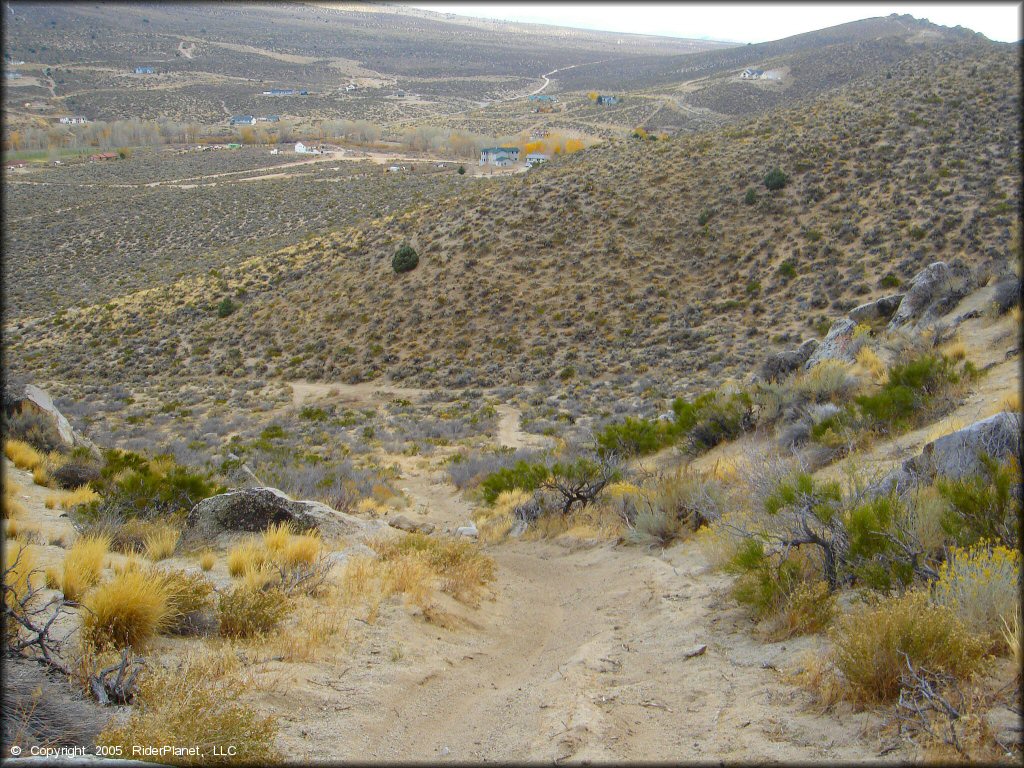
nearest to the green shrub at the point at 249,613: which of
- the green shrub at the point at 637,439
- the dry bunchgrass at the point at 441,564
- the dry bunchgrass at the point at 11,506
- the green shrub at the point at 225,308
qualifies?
the dry bunchgrass at the point at 441,564

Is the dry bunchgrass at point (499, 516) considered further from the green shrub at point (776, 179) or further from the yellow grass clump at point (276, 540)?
the green shrub at point (776, 179)

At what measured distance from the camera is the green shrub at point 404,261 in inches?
1300

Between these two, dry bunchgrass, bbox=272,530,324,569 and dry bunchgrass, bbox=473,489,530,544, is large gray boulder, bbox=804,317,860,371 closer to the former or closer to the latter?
dry bunchgrass, bbox=473,489,530,544

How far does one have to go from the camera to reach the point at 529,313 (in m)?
29.2

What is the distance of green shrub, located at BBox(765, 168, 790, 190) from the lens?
102 feet

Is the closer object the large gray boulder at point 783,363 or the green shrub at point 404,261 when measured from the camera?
the large gray boulder at point 783,363

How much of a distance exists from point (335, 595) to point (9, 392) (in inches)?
382

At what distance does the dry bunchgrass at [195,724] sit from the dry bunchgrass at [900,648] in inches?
124

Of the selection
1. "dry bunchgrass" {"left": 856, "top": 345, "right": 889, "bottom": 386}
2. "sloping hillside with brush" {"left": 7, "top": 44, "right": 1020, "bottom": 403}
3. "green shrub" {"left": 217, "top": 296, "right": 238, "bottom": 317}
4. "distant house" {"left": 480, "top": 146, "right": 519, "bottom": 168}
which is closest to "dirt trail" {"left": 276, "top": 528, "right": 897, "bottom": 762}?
"dry bunchgrass" {"left": 856, "top": 345, "right": 889, "bottom": 386}

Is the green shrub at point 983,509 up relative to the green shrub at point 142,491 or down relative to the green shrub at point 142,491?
up

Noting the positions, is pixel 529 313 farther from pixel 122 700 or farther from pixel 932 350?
pixel 122 700

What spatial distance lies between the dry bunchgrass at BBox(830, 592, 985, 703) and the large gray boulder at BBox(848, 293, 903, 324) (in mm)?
Result: 13554

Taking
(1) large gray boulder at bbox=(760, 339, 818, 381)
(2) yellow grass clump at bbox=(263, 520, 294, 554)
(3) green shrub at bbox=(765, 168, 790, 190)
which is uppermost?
(3) green shrub at bbox=(765, 168, 790, 190)

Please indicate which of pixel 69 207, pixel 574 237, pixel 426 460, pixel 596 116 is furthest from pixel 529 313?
pixel 596 116
